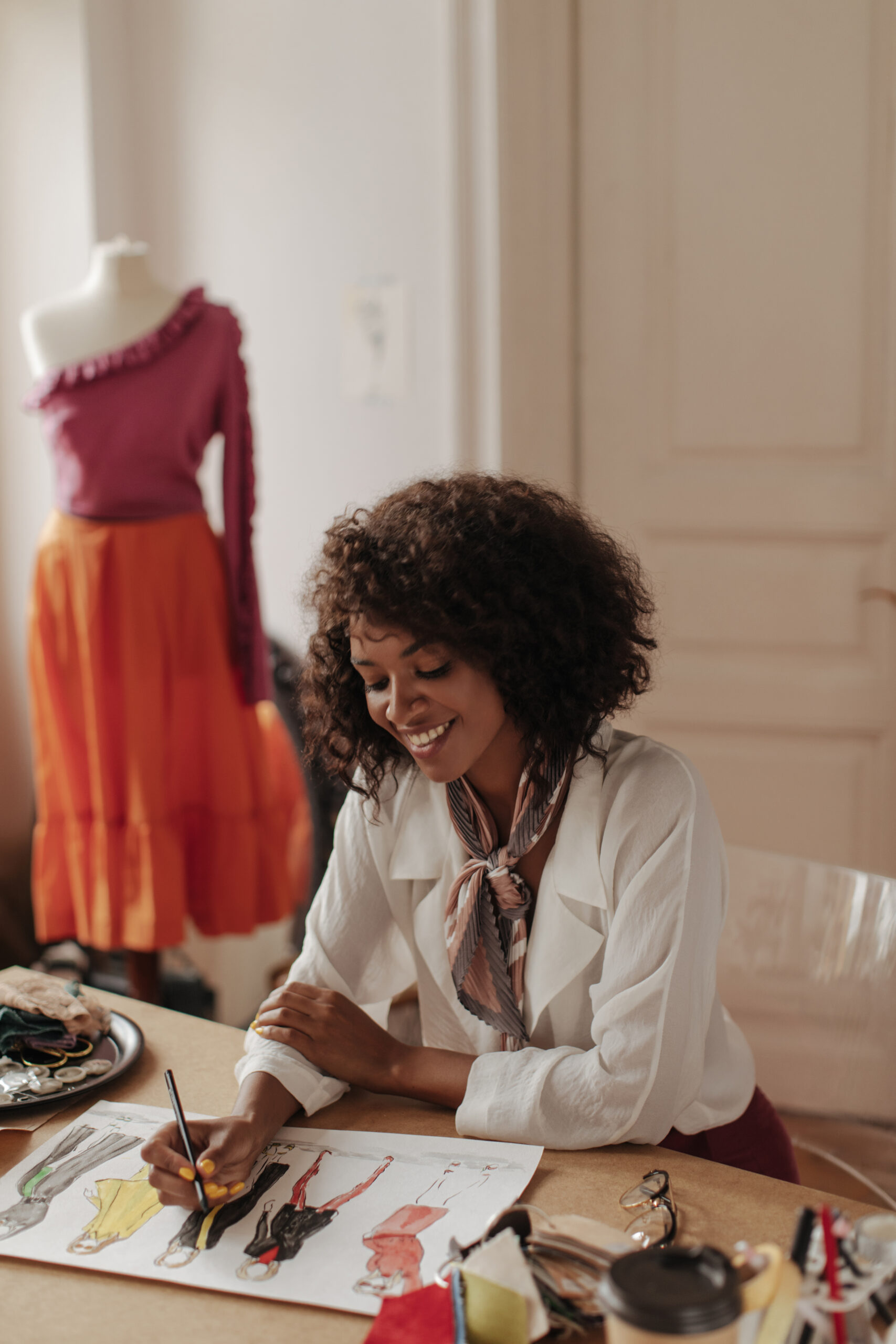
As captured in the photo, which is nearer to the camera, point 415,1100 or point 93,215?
point 415,1100

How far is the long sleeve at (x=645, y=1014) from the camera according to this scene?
3.43ft

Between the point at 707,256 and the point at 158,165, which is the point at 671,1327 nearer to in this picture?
the point at 707,256

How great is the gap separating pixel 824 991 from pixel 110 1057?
80 centimetres

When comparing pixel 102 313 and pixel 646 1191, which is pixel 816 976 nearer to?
pixel 646 1191

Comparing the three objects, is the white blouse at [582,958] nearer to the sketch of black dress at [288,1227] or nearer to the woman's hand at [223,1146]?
the woman's hand at [223,1146]

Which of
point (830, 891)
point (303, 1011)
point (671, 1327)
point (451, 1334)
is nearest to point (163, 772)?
point (303, 1011)

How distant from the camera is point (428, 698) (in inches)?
46.3

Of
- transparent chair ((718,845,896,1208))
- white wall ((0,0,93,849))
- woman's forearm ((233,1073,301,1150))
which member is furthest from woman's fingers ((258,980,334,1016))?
white wall ((0,0,93,849))

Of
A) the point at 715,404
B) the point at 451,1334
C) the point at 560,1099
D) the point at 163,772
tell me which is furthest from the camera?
the point at 715,404

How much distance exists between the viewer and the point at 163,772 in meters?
2.34

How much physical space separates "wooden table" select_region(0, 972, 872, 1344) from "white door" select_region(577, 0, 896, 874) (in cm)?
153

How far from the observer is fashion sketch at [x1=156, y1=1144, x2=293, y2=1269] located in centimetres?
90

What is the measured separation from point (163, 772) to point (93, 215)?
1.35 meters

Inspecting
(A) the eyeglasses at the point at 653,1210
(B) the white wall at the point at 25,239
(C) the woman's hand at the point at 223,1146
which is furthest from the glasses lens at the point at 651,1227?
(B) the white wall at the point at 25,239
